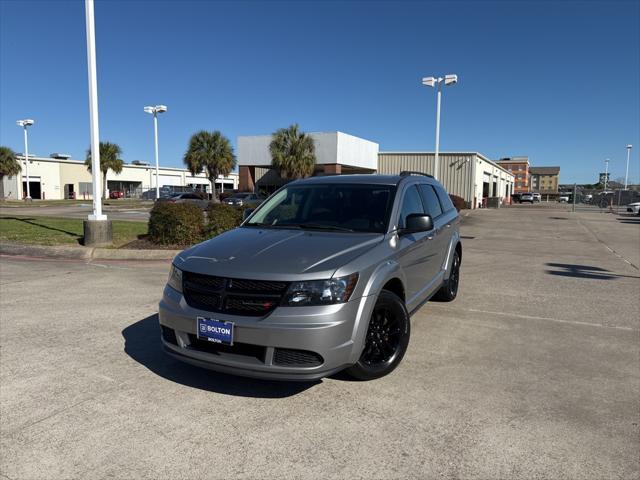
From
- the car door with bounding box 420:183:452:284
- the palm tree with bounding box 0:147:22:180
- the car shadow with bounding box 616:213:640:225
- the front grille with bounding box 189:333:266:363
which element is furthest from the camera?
the palm tree with bounding box 0:147:22:180

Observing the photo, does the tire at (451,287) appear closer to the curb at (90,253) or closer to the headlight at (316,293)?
the headlight at (316,293)

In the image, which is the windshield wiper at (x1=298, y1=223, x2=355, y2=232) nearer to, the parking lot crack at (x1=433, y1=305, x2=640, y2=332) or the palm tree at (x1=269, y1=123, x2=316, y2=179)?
the parking lot crack at (x1=433, y1=305, x2=640, y2=332)

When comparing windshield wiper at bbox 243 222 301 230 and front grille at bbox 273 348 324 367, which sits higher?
windshield wiper at bbox 243 222 301 230

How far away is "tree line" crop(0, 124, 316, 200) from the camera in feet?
116

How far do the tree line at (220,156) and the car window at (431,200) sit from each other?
29.5 metres

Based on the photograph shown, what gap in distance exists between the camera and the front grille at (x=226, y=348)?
3.18 metres

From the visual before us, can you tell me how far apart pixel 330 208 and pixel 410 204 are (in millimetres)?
897

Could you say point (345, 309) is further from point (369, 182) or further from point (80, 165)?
point (80, 165)

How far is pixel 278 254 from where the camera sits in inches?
137

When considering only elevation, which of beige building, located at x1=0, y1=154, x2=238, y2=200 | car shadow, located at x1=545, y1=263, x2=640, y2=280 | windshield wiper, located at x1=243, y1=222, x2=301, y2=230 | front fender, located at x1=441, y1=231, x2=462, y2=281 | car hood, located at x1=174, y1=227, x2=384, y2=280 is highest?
beige building, located at x1=0, y1=154, x2=238, y2=200

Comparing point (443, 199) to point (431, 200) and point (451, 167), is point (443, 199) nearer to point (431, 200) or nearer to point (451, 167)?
point (431, 200)

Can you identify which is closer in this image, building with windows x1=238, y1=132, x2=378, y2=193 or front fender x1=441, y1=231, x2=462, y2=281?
front fender x1=441, y1=231, x2=462, y2=281

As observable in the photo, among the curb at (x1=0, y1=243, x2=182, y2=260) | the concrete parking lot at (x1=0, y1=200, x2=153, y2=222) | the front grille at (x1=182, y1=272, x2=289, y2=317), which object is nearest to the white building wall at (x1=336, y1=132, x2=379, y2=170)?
the concrete parking lot at (x1=0, y1=200, x2=153, y2=222)

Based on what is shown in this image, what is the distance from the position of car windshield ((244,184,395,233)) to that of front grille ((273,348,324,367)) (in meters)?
1.42
